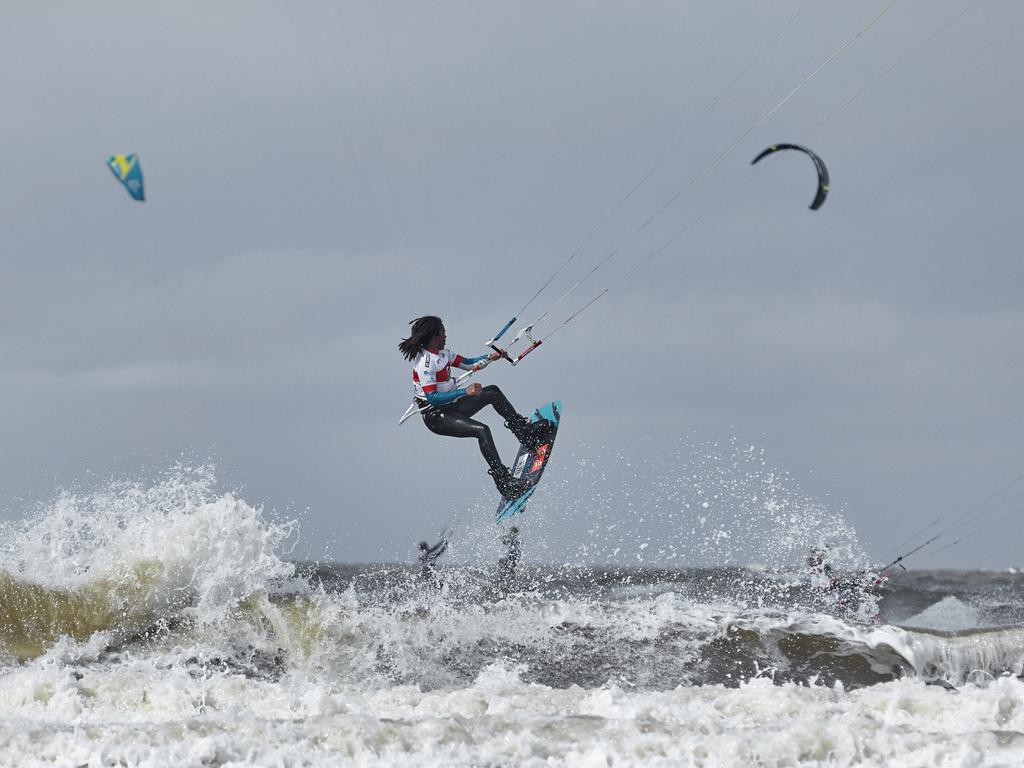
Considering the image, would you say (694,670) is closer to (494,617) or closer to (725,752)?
(494,617)

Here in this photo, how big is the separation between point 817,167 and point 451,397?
424 cm

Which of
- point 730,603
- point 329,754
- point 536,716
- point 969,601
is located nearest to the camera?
point 329,754

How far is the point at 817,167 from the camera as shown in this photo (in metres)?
9.53

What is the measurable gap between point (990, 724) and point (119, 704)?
5.95 meters

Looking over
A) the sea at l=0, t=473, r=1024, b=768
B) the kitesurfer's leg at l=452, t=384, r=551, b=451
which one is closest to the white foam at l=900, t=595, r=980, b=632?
the sea at l=0, t=473, r=1024, b=768

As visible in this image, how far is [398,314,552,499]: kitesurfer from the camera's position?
437 inches

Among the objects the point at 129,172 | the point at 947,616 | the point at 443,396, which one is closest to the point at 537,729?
the point at 443,396

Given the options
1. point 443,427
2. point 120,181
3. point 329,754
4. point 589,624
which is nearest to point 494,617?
point 589,624

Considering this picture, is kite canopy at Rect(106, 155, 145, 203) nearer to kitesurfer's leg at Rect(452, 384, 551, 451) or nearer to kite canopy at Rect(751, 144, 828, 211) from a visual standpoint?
kitesurfer's leg at Rect(452, 384, 551, 451)

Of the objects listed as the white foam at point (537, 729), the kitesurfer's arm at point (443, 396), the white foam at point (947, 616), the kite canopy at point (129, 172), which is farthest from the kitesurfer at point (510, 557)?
the white foam at point (947, 616)

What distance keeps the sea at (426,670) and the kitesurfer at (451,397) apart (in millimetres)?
1456

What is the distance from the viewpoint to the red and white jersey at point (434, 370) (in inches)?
438

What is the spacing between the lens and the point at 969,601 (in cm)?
2520

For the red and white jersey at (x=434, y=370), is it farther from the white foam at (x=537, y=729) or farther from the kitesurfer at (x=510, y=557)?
the white foam at (x=537, y=729)
